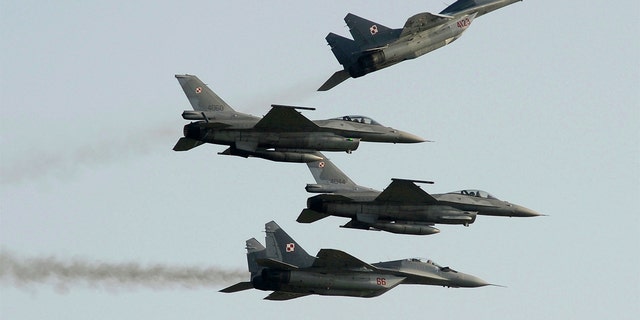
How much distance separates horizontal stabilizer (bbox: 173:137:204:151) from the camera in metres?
69.0

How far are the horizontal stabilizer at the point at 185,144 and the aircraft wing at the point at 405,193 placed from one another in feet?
32.7

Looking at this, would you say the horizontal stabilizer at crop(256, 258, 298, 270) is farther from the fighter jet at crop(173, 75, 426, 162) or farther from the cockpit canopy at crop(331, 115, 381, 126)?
the cockpit canopy at crop(331, 115, 381, 126)

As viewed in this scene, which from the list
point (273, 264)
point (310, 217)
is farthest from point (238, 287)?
point (310, 217)

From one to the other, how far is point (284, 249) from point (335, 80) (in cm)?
937

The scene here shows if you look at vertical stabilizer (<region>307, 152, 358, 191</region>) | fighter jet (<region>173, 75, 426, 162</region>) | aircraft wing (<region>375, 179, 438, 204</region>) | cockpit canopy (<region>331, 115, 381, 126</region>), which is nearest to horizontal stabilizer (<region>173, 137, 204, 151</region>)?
fighter jet (<region>173, 75, 426, 162</region>)

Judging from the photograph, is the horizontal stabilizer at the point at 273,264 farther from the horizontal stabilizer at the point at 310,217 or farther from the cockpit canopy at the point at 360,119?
the cockpit canopy at the point at 360,119

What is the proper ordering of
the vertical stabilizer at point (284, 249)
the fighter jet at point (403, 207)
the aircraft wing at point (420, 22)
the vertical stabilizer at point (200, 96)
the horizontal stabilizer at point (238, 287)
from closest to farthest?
1. the vertical stabilizer at point (200, 96)
2. the aircraft wing at point (420, 22)
3. the fighter jet at point (403, 207)
4. the vertical stabilizer at point (284, 249)
5. the horizontal stabilizer at point (238, 287)

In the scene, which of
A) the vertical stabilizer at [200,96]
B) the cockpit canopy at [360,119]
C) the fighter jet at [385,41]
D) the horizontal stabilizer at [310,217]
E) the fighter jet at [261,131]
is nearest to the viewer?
the fighter jet at [261,131]

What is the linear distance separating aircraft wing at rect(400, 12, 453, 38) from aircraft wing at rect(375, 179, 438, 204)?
24.9 ft

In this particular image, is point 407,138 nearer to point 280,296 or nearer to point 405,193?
point 405,193

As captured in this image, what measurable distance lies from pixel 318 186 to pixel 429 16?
10.7 meters

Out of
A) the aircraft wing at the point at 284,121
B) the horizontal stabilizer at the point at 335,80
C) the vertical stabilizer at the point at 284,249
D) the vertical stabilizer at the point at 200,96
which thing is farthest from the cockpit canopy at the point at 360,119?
the vertical stabilizer at the point at 284,249

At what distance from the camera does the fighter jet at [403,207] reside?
2783 inches

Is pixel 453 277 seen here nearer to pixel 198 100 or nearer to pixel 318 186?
pixel 318 186
